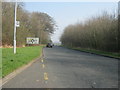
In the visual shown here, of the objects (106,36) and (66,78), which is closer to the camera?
(66,78)

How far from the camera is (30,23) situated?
76312 mm

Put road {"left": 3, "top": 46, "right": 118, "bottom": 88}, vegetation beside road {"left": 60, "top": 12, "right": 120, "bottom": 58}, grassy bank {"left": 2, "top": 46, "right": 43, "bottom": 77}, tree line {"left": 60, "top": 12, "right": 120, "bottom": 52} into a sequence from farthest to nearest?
tree line {"left": 60, "top": 12, "right": 120, "bottom": 52}
vegetation beside road {"left": 60, "top": 12, "right": 120, "bottom": 58}
grassy bank {"left": 2, "top": 46, "right": 43, "bottom": 77}
road {"left": 3, "top": 46, "right": 118, "bottom": 88}

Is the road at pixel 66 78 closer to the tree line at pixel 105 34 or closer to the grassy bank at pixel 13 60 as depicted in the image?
the grassy bank at pixel 13 60

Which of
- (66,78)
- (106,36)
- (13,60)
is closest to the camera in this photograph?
(66,78)

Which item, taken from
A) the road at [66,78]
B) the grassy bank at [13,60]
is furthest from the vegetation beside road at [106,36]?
the road at [66,78]

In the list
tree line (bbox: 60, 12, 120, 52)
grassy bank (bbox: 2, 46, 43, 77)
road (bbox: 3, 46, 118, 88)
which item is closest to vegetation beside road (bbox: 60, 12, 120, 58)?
tree line (bbox: 60, 12, 120, 52)

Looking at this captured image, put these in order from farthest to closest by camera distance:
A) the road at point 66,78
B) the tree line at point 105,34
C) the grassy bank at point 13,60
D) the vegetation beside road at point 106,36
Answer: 1. the tree line at point 105,34
2. the vegetation beside road at point 106,36
3. the grassy bank at point 13,60
4. the road at point 66,78

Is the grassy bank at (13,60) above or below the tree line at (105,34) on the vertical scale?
below

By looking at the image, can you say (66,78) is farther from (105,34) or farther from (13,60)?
(105,34)

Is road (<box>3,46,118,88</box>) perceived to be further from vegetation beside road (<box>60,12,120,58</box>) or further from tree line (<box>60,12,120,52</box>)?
tree line (<box>60,12,120,52</box>)

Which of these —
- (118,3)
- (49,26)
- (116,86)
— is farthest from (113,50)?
(49,26)

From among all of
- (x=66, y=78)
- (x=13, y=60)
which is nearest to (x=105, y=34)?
(x=13, y=60)

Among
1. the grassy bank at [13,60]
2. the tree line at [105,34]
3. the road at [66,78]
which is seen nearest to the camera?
the road at [66,78]

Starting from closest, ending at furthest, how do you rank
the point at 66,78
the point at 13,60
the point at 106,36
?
1. the point at 66,78
2. the point at 13,60
3. the point at 106,36
